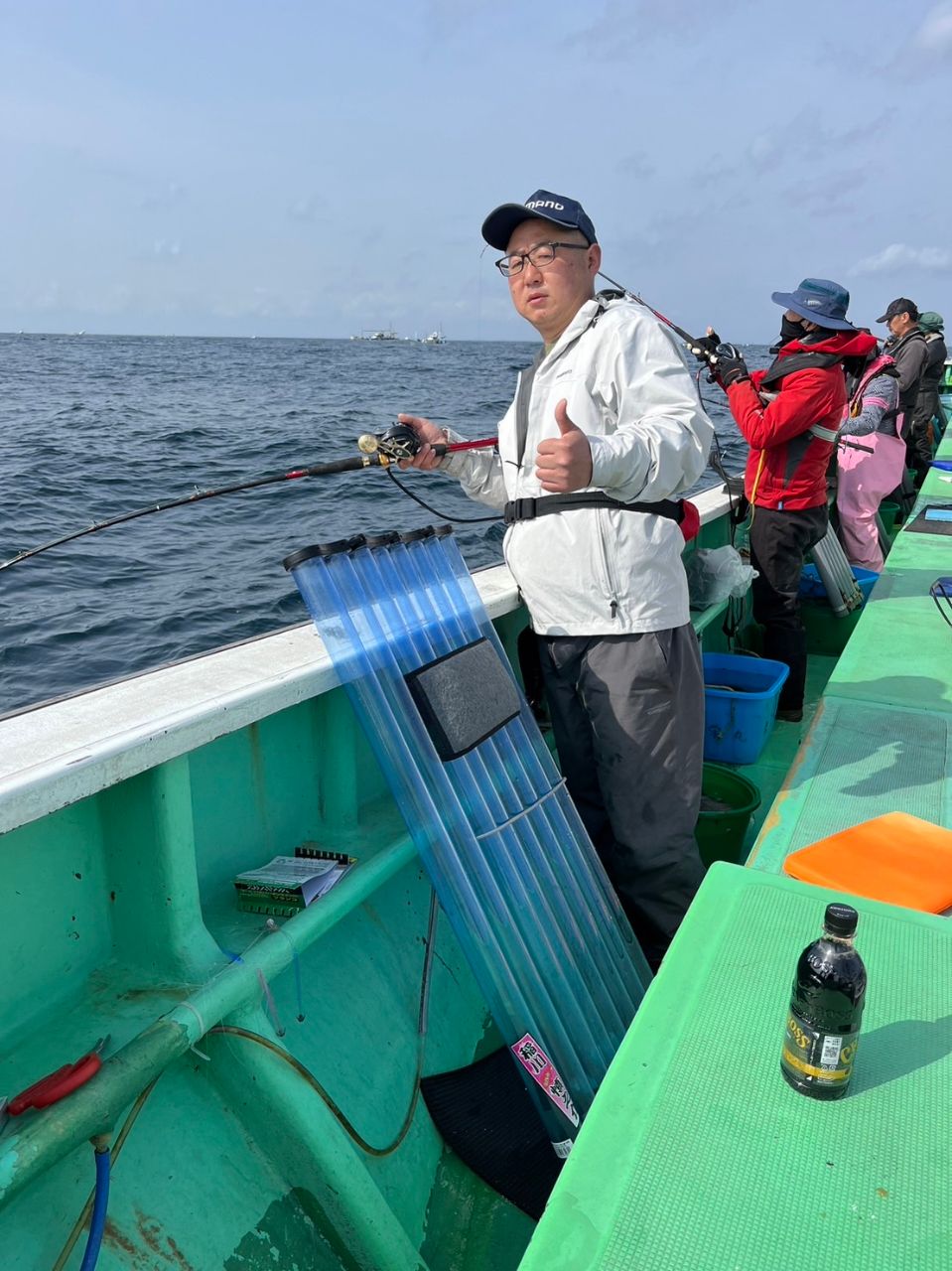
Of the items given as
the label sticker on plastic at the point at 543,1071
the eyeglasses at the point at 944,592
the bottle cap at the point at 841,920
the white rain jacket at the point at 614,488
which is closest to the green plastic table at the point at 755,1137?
the bottle cap at the point at 841,920

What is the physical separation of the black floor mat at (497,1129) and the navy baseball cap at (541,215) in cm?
222

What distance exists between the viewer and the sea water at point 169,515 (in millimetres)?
6871

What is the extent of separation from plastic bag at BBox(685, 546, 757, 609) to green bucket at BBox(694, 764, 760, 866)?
0.96 meters

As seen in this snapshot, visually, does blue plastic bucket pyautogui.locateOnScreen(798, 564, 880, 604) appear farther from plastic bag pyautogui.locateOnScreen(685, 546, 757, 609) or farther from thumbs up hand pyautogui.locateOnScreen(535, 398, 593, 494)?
thumbs up hand pyautogui.locateOnScreen(535, 398, 593, 494)

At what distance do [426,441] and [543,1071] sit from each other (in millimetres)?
1736

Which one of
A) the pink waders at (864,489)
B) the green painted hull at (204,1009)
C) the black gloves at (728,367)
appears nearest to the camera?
the green painted hull at (204,1009)

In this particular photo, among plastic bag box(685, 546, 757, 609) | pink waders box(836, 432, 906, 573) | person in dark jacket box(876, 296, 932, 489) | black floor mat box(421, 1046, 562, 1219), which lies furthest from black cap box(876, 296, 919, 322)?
black floor mat box(421, 1046, 562, 1219)

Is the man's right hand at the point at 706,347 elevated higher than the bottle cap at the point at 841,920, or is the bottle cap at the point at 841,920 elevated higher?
the man's right hand at the point at 706,347

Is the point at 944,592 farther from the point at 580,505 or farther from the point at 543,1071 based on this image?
the point at 543,1071

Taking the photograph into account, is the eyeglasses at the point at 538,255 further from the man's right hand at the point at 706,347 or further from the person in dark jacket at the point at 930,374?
the person in dark jacket at the point at 930,374

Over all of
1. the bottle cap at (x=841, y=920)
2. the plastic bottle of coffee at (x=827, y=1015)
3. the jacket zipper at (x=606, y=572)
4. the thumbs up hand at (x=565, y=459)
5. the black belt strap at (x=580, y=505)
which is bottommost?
the plastic bottle of coffee at (x=827, y=1015)

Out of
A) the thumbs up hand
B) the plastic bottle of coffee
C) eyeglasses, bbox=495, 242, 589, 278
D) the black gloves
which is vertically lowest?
the plastic bottle of coffee

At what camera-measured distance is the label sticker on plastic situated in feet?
7.00

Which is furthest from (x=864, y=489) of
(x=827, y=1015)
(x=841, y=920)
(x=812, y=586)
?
(x=827, y=1015)
